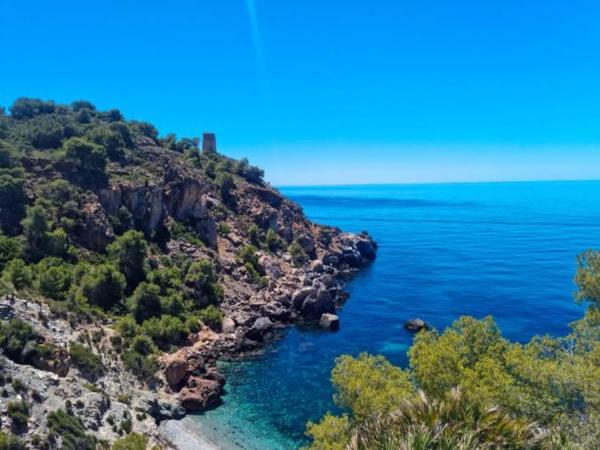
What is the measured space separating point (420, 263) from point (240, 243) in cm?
3660

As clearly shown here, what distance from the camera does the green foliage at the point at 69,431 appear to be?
2227 centimetres

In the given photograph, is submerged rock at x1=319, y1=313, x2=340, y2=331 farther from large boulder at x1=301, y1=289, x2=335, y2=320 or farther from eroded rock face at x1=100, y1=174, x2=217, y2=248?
eroded rock face at x1=100, y1=174, x2=217, y2=248

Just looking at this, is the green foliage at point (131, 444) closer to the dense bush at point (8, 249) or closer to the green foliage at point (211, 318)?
the green foliage at point (211, 318)

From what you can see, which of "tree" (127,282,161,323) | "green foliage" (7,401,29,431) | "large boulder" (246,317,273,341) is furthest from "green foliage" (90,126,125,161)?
"green foliage" (7,401,29,431)

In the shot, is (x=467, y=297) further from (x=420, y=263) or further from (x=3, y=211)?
(x=3, y=211)

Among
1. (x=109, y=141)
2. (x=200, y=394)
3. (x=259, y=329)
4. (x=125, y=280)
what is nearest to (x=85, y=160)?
(x=109, y=141)

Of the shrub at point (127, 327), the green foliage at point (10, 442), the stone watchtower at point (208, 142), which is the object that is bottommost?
the green foliage at point (10, 442)

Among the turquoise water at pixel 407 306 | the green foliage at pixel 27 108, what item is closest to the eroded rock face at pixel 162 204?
the turquoise water at pixel 407 306

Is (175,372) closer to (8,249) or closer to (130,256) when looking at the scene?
(130,256)

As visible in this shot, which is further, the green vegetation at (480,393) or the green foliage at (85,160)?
the green foliage at (85,160)

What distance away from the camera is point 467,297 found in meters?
60.4

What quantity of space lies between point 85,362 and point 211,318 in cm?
1576

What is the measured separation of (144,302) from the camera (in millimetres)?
41062

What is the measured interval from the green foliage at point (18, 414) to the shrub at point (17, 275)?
14.3 m
